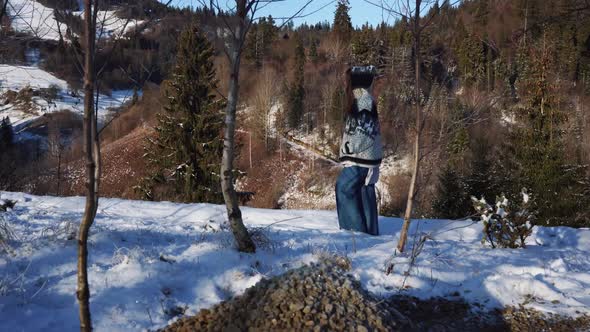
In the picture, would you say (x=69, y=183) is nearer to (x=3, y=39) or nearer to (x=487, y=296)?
(x=3, y=39)

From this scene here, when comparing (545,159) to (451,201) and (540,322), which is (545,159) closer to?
(451,201)

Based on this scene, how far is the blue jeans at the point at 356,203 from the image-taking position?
20.6 feet

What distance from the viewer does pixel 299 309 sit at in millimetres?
3021

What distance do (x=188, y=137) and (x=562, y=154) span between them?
1343 cm

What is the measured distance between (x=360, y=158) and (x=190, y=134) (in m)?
12.1

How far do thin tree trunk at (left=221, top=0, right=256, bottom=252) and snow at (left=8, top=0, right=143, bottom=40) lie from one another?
879mm

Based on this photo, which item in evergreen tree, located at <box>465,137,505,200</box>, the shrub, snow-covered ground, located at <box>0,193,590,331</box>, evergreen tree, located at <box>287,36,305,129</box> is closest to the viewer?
snow-covered ground, located at <box>0,193,590,331</box>

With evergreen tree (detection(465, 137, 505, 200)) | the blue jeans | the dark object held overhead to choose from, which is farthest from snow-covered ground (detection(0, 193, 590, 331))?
evergreen tree (detection(465, 137, 505, 200))

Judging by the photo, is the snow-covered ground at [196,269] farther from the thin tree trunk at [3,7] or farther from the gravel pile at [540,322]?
the thin tree trunk at [3,7]

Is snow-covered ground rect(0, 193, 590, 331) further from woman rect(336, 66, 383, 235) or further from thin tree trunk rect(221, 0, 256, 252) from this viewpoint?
woman rect(336, 66, 383, 235)

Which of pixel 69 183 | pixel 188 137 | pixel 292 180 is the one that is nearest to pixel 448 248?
pixel 188 137

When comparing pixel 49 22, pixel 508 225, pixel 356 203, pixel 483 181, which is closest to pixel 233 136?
pixel 49 22

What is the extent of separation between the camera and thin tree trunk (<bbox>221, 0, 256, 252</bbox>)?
3.95m

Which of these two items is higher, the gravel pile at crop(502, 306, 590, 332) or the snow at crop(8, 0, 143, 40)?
the snow at crop(8, 0, 143, 40)
